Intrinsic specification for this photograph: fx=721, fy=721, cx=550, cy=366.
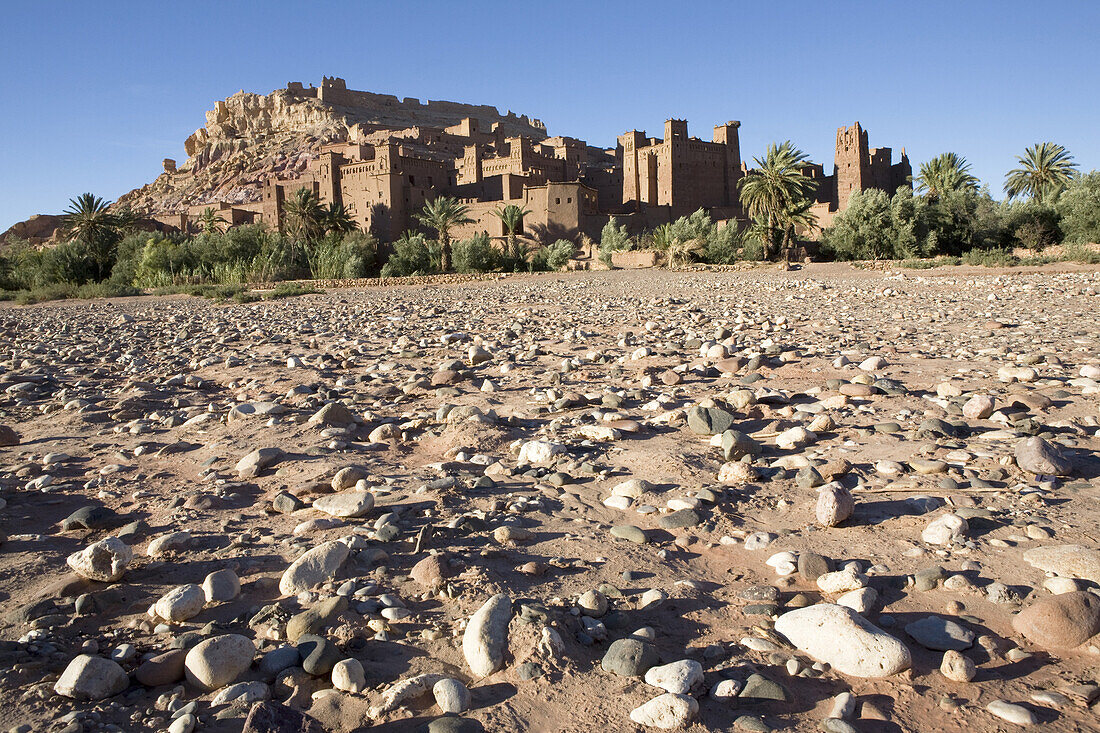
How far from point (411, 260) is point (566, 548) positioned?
119 feet

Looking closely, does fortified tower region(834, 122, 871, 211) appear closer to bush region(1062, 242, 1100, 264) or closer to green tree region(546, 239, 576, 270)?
green tree region(546, 239, 576, 270)

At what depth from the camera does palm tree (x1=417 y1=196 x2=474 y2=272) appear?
3981 centimetres

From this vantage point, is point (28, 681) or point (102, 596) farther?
point (102, 596)

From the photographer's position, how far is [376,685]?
1.85 m

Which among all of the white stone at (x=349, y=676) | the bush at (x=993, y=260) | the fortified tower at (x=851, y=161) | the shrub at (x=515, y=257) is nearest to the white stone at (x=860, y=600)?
the white stone at (x=349, y=676)

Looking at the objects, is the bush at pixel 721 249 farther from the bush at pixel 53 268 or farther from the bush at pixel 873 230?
the bush at pixel 53 268

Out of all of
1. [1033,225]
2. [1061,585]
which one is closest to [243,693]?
[1061,585]

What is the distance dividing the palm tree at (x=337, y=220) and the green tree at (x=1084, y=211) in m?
36.6

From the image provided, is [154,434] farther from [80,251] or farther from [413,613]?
[80,251]

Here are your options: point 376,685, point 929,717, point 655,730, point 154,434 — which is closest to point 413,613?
point 376,685

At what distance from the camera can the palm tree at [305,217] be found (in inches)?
1702

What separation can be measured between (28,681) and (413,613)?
38.7 inches

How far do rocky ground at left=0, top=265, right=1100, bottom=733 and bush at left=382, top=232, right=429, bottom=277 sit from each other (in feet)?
104

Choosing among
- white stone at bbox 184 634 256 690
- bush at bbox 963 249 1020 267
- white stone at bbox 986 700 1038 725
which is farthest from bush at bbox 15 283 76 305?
bush at bbox 963 249 1020 267
